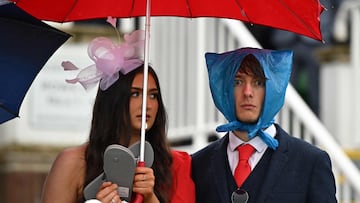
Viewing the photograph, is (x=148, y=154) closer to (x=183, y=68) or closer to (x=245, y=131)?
(x=245, y=131)

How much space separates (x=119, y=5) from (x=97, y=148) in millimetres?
661

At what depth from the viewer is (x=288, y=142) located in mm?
6562

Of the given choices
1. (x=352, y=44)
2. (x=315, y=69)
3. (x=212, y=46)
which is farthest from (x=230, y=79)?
(x=315, y=69)

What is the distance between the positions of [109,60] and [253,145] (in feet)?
2.55

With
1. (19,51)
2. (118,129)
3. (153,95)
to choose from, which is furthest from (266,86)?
(19,51)

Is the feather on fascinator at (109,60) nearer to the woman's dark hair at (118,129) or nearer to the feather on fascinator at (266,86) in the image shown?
the woman's dark hair at (118,129)

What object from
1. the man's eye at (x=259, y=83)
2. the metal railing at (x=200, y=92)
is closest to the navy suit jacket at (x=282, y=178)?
the man's eye at (x=259, y=83)

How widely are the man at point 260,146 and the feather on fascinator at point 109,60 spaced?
0.37 m

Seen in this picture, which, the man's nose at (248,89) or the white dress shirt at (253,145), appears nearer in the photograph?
the man's nose at (248,89)

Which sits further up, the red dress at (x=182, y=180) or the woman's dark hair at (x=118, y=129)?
the woman's dark hair at (x=118, y=129)

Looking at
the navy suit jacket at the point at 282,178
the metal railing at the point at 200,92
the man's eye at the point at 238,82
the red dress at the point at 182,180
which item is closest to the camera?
the navy suit jacket at the point at 282,178

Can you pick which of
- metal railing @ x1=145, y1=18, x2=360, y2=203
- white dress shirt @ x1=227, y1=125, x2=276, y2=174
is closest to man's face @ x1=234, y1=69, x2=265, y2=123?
white dress shirt @ x1=227, y1=125, x2=276, y2=174

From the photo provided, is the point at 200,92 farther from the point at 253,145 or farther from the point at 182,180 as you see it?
the point at 253,145

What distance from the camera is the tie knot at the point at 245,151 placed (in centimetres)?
652
